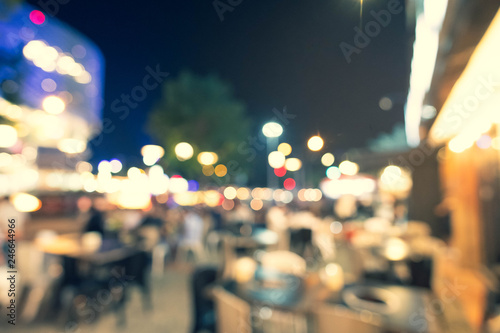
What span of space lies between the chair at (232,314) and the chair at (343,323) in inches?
17.2

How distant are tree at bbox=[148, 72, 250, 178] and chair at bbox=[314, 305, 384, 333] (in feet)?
39.6

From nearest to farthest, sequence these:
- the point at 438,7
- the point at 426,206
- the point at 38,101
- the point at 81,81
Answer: the point at 438,7 < the point at 426,206 < the point at 38,101 < the point at 81,81

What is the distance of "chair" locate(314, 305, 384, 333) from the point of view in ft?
5.48

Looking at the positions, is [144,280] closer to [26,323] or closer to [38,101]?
[26,323]

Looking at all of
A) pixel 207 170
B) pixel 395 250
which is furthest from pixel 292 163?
pixel 207 170

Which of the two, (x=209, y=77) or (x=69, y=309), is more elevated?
(x=209, y=77)

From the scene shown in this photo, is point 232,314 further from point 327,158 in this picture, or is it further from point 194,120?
point 194,120

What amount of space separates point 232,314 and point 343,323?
679 millimetres

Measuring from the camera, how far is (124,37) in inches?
190

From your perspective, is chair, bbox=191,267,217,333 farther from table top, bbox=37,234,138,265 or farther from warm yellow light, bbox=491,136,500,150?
warm yellow light, bbox=491,136,500,150

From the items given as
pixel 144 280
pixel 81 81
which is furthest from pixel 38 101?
pixel 144 280

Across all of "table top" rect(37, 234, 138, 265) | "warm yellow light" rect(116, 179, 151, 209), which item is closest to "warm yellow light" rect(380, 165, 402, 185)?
"table top" rect(37, 234, 138, 265)

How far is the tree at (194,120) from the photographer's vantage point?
44.3ft

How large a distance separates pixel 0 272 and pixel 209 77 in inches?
470
